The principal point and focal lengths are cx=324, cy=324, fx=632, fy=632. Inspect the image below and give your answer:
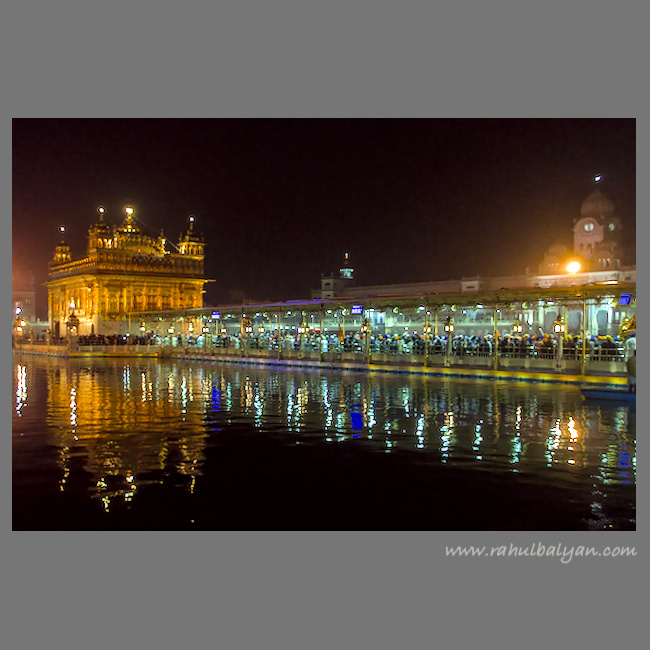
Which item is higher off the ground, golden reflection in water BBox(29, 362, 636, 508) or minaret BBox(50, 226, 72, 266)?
minaret BBox(50, 226, 72, 266)

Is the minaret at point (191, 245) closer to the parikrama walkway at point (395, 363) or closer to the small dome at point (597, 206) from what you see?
the parikrama walkway at point (395, 363)

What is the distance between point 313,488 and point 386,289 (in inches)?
2907

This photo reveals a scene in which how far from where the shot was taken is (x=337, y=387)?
21203mm

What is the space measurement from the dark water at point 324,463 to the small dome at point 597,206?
66717mm

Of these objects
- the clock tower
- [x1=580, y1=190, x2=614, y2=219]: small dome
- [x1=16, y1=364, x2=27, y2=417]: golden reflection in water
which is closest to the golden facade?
[x1=16, y1=364, x2=27, y2=417]: golden reflection in water

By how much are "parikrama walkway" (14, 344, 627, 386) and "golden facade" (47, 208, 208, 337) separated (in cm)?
1373

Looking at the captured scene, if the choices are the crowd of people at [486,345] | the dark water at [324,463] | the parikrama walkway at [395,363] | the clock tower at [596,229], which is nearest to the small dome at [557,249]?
the clock tower at [596,229]

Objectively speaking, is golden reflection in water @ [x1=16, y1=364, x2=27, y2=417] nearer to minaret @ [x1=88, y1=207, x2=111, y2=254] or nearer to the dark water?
the dark water

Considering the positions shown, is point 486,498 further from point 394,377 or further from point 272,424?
point 394,377

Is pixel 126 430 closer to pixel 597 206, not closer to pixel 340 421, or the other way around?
pixel 340 421

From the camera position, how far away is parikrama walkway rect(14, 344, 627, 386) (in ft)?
72.9

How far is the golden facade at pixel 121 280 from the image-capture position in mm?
61625

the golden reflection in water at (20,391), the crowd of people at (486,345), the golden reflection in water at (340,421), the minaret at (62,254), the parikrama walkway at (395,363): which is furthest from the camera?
the minaret at (62,254)

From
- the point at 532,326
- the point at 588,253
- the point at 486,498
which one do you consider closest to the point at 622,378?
the point at 486,498
